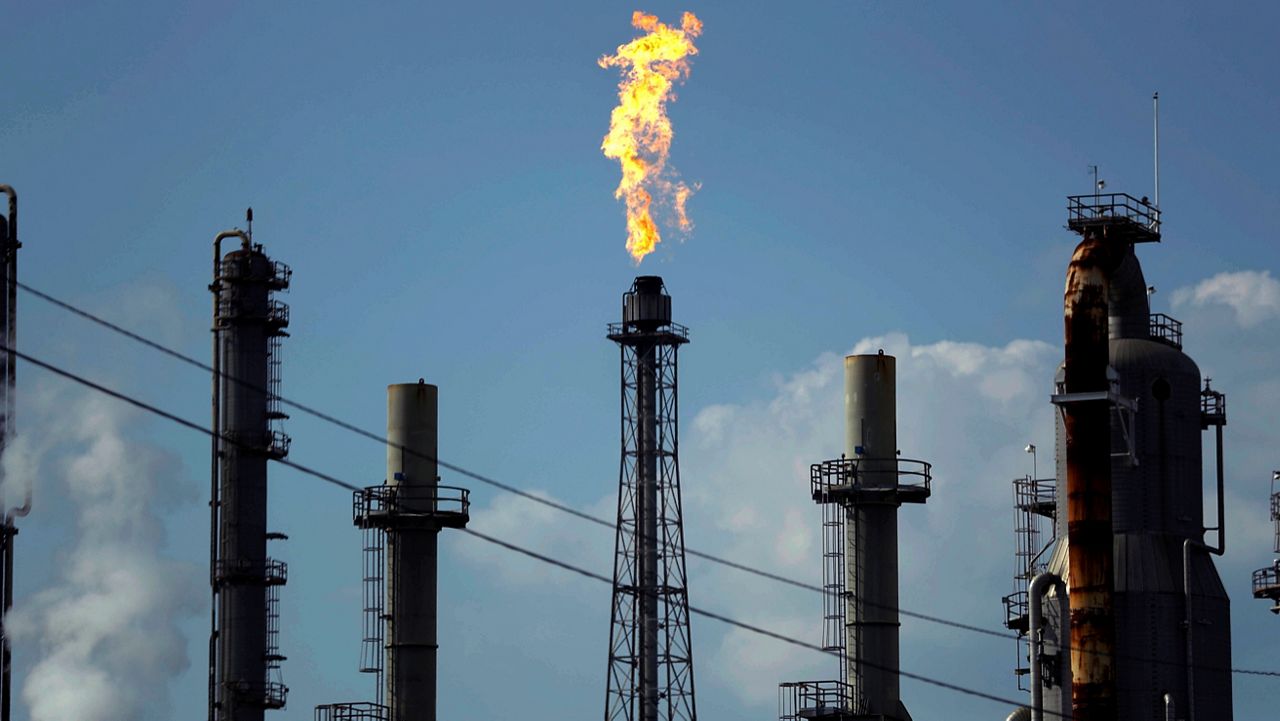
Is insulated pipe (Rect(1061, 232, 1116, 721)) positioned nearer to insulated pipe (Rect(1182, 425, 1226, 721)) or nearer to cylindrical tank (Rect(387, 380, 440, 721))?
insulated pipe (Rect(1182, 425, 1226, 721))

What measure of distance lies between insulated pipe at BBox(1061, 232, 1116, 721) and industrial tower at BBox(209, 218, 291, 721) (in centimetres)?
2344

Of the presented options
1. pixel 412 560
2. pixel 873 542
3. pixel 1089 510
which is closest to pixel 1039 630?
pixel 1089 510

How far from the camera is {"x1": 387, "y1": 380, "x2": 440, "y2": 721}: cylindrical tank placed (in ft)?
244

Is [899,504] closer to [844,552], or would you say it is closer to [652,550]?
[844,552]

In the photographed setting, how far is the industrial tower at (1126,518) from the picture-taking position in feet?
193

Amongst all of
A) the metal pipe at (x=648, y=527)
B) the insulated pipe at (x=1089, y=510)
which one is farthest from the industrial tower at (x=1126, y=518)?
the metal pipe at (x=648, y=527)

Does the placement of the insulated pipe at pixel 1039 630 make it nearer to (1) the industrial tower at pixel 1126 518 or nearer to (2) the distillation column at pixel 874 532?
(1) the industrial tower at pixel 1126 518

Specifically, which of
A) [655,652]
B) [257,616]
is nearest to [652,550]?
[655,652]

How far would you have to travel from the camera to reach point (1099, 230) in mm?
65625

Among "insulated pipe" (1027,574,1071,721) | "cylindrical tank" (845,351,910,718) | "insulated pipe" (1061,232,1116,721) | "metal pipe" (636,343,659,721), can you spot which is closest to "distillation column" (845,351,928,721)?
"cylindrical tank" (845,351,910,718)

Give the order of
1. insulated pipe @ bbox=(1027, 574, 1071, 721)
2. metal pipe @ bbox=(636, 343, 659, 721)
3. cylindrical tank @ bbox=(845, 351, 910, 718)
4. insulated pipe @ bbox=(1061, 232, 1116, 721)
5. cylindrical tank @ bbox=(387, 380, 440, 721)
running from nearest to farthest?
insulated pipe @ bbox=(1027, 574, 1071, 721) < insulated pipe @ bbox=(1061, 232, 1116, 721) < cylindrical tank @ bbox=(845, 351, 910, 718) < cylindrical tank @ bbox=(387, 380, 440, 721) < metal pipe @ bbox=(636, 343, 659, 721)

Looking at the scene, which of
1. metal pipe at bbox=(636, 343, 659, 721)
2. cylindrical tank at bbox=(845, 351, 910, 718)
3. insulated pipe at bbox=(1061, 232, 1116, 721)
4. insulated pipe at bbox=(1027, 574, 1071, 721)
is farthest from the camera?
metal pipe at bbox=(636, 343, 659, 721)

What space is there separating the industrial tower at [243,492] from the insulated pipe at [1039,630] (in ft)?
73.5

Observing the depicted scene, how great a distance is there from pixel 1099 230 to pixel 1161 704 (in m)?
12.0
